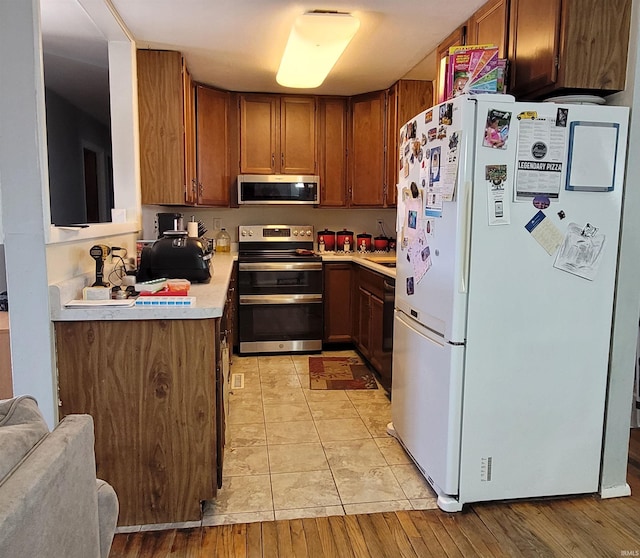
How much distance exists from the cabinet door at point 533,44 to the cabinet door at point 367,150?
2056mm

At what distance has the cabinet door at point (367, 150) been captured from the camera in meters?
4.41

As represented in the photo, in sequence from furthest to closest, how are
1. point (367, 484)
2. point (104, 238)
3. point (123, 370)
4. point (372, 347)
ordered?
point (372, 347) → point (104, 238) → point (367, 484) → point (123, 370)

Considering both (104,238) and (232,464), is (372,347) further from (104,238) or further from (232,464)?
(104,238)

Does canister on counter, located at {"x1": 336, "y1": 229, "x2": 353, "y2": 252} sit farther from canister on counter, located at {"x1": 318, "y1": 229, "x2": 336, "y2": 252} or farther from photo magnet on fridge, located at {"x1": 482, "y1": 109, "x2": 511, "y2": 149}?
photo magnet on fridge, located at {"x1": 482, "y1": 109, "x2": 511, "y2": 149}

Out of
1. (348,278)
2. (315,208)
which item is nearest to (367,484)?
(348,278)

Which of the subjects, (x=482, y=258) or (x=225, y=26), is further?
(x=225, y=26)

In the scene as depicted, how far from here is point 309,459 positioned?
259cm

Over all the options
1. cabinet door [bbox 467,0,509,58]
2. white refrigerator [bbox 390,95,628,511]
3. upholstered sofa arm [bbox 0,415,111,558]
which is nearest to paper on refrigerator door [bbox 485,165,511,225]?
white refrigerator [bbox 390,95,628,511]

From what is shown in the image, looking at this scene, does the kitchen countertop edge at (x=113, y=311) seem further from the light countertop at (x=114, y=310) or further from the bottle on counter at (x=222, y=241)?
the bottle on counter at (x=222, y=241)

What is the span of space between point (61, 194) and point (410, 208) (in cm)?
390

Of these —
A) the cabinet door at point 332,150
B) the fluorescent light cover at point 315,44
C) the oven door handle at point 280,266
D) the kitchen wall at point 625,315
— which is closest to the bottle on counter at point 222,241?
the oven door handle at point 280,266

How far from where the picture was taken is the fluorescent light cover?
2678mm

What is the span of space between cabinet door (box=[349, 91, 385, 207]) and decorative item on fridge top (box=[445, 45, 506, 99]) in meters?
2.23

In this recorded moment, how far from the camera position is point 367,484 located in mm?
2354
